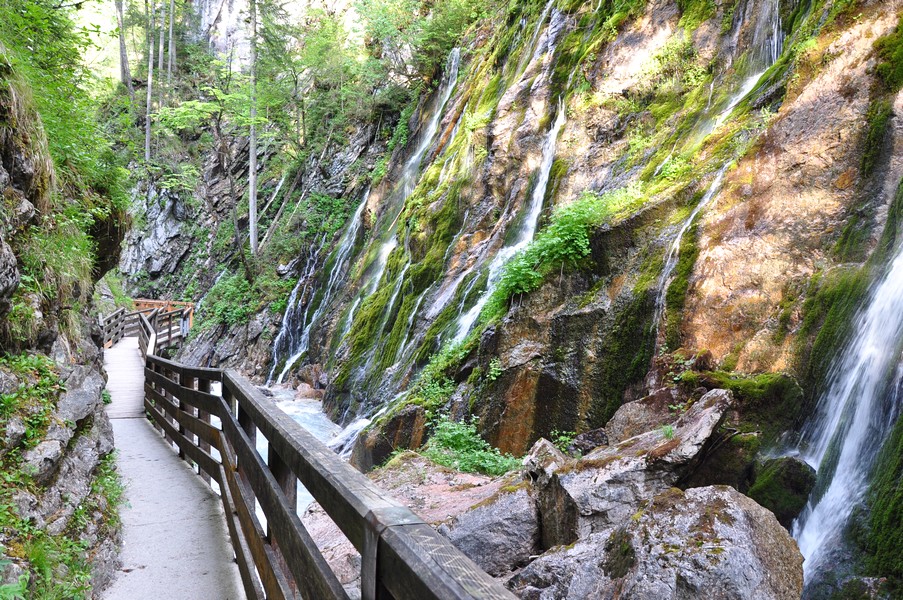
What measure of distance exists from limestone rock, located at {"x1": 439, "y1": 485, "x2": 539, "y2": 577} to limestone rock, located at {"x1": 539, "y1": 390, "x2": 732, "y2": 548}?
13 centimetres

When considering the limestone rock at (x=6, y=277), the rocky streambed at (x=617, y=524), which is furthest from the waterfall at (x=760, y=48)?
the limestone rock at (x=6, y=277)

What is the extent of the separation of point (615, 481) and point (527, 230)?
6.75 meters

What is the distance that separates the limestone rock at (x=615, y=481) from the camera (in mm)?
4125

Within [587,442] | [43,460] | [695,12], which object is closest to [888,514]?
[587,442]

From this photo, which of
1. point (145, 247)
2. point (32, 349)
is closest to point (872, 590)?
point (32, 349)

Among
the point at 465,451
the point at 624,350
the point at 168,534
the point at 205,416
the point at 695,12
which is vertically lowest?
the point at 168,534

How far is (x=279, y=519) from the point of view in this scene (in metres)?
2.34

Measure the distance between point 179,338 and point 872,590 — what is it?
914 inches

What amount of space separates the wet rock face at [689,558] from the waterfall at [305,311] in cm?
1612

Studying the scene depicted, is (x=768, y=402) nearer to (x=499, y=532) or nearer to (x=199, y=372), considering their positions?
(x=499, y=532)

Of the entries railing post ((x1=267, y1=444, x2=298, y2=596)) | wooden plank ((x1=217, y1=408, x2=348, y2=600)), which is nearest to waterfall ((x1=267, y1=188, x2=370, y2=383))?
wooden plank ((x1=217, y1=408, x2=348, y2=600))

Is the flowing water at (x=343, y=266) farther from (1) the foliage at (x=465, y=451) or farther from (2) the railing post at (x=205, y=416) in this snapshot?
(2) the railing post at (x=205, y=416)

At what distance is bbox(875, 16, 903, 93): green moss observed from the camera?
224 inches

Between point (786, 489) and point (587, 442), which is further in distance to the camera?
point (587, 442)
